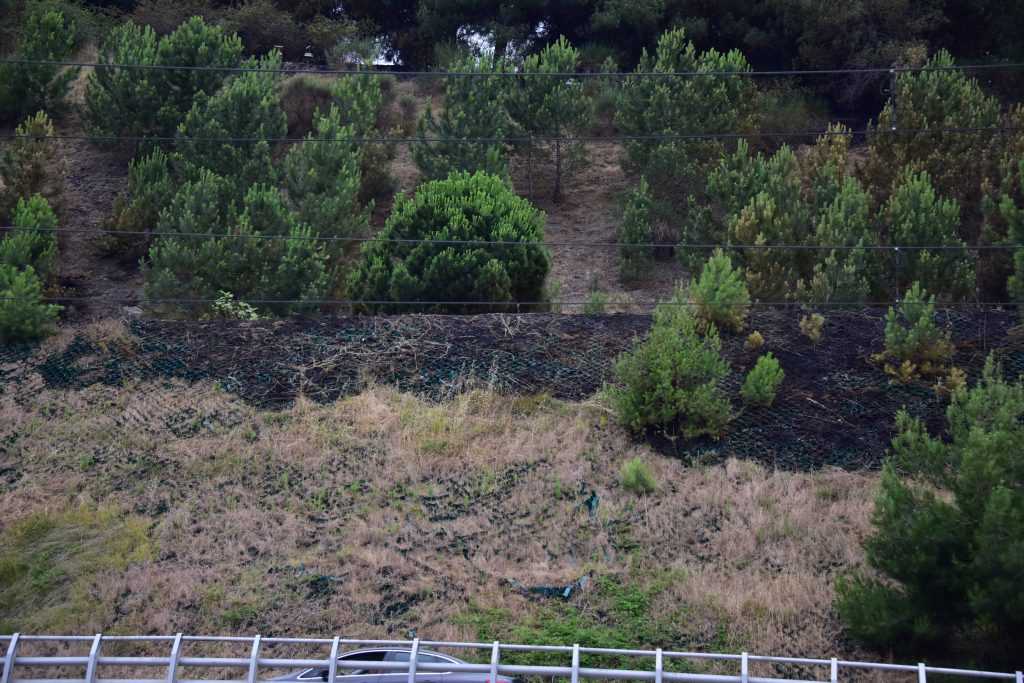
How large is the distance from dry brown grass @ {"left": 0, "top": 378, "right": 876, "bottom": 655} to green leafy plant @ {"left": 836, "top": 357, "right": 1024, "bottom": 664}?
1.30m

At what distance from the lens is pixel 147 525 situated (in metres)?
19.1

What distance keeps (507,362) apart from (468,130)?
1021 cm

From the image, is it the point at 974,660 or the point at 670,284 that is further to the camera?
the point at 670,284

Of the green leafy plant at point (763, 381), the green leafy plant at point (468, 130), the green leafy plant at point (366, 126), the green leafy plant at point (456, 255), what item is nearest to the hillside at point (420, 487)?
the green leafy plant at point (763, 381)

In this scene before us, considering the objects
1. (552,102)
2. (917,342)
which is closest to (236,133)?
(552,102)

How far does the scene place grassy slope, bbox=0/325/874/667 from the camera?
1695 cm

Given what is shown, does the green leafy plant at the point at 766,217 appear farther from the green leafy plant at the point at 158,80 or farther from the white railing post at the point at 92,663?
the white railing post at the point at 92,663

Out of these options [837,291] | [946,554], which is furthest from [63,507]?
[837,291]

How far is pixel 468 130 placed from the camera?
102ft

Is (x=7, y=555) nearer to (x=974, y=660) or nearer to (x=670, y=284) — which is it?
(x=974, y=660)

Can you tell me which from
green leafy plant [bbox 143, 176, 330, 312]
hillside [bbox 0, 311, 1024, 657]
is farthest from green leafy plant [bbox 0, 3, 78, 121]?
hillside [bbox 0, 311, 1024, 657]

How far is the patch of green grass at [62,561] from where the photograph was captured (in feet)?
57.2

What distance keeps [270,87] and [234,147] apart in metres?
2.67

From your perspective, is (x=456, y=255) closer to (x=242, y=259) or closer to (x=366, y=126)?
(x=242, y=259)
